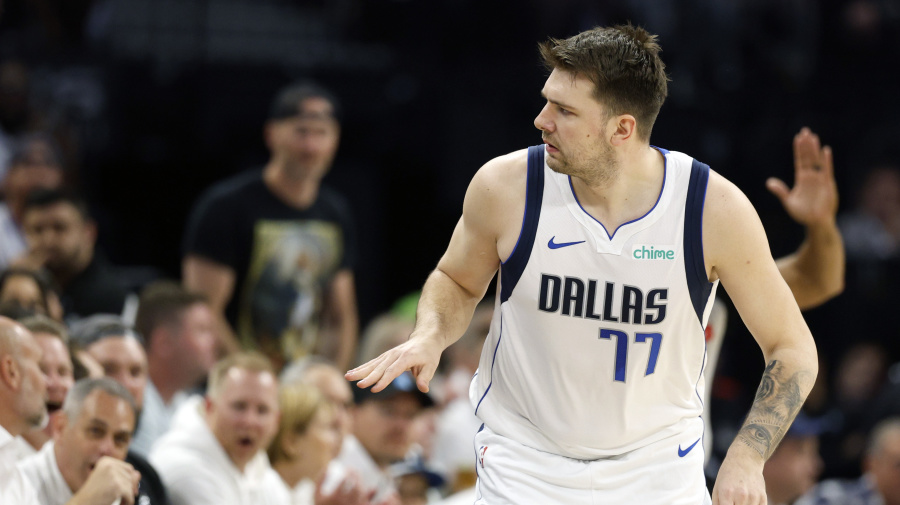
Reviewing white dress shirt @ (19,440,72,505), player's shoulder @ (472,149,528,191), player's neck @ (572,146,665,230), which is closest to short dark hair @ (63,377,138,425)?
white dress shirt @ (19,440,72,505)

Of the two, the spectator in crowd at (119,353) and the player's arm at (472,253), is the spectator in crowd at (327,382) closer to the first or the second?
the spectator in crowd at (119,353)

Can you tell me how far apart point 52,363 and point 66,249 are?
214cm

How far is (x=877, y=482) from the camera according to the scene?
22.3 feet

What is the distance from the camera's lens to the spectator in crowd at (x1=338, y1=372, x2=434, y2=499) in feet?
19.4

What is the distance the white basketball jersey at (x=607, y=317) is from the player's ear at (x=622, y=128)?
0.19 meters

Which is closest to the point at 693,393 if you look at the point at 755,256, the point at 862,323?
the point at 755,256

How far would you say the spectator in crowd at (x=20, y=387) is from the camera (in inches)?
146

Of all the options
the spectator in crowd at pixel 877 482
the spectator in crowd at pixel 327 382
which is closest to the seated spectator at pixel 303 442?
the spectator in crowd at pixel 327 382

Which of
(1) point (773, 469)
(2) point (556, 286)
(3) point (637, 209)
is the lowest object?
(1) point (773, 469)

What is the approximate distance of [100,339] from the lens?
193 inches

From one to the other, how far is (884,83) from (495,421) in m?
8.74

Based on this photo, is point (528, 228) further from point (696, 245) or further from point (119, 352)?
point (119, 352)

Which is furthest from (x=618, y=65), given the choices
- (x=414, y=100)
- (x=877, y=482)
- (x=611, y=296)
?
(x=414, y=100)

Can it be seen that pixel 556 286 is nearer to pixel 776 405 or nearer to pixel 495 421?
A: pixel 495 421
